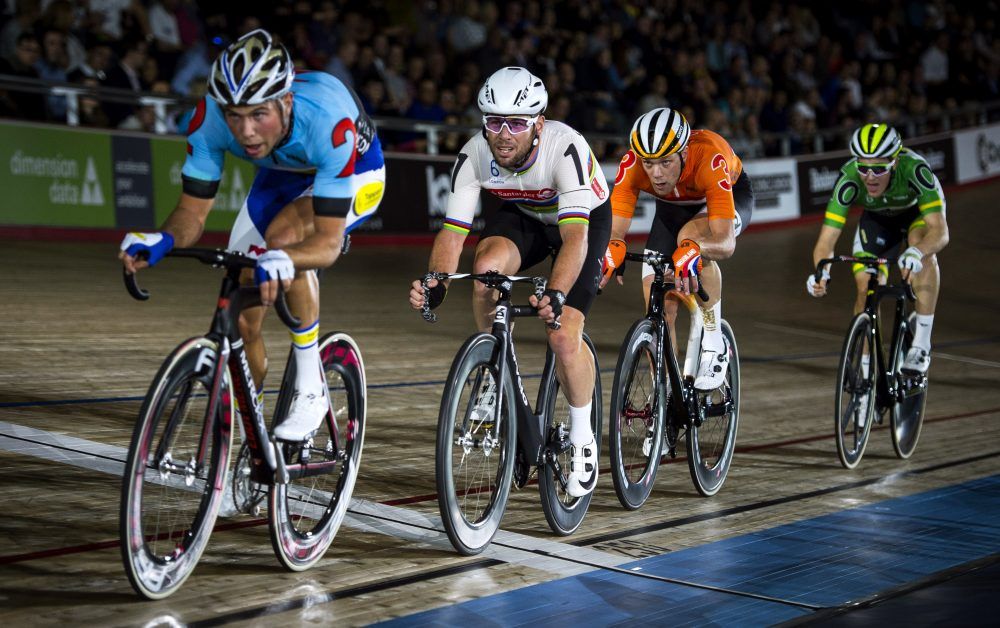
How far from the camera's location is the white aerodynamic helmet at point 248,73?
3.01 metres

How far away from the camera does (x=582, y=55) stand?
13836 mm

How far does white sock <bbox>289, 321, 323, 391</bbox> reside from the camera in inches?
128

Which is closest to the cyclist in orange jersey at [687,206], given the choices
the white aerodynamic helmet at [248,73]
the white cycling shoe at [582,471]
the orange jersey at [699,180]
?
the orange jersey at [699,180]

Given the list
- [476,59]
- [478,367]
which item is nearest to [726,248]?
[478,367]

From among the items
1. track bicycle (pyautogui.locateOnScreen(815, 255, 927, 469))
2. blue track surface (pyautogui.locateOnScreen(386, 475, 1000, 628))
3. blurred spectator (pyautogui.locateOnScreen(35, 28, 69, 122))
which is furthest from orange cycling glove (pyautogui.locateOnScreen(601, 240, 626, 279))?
blurred spectator (pyautogui.locateOnScreen(35, 28, 69, 122))

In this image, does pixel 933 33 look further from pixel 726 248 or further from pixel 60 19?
pixel 726 248

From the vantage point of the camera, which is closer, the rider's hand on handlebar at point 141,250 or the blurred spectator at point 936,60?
the rider's hand on handlebar at point 141,250

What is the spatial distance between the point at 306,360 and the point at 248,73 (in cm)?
78

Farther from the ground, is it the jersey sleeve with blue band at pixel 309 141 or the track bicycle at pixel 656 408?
the jersey sleeve with blue band at pixel 309 141

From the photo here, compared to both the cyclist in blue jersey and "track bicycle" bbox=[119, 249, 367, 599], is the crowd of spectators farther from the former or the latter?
"track bicycle" bbox=[119, 249, 367, 599]

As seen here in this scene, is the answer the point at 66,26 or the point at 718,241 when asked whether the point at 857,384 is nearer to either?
the point at 718,241

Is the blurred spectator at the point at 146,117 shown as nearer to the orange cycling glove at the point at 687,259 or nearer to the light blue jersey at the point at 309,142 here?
the orange cycling glove at the point at 687,259

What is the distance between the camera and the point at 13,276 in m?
7.89

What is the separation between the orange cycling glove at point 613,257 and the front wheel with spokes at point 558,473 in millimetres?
442
